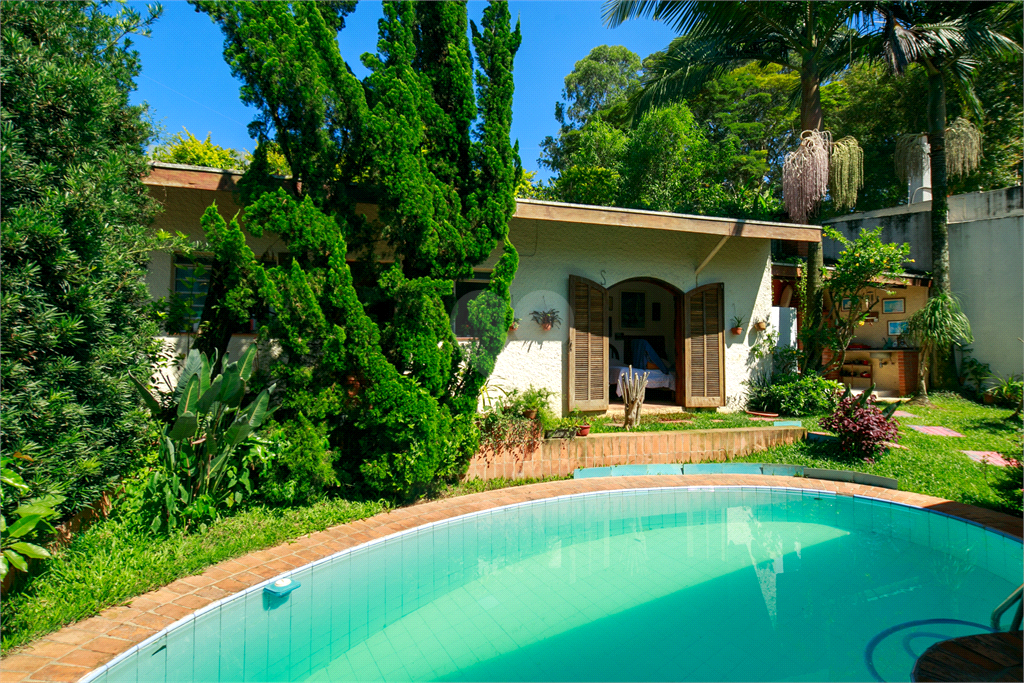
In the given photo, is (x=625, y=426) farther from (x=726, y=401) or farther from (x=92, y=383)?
(x=92, y=383)

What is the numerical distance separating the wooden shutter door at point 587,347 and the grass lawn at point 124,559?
4730mm

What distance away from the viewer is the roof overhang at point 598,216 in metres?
6.47

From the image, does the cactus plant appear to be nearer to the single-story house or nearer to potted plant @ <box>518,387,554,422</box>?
the single-story house

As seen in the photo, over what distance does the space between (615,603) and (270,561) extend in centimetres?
302

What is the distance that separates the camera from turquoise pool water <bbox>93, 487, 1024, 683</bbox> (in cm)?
366

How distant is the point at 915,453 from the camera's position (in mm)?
8031

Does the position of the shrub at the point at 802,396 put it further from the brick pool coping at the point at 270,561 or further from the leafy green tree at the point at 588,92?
the leafy green tree at the point at 588,92

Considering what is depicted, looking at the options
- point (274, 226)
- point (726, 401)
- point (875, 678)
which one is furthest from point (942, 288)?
point (274, 226)

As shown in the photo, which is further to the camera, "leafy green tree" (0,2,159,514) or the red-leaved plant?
the red-leaved plant

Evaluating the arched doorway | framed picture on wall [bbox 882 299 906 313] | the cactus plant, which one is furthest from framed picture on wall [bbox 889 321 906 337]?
the cactus plant

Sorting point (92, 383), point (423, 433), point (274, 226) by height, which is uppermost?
point (274, 226)

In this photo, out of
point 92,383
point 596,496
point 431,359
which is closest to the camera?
point 92,383

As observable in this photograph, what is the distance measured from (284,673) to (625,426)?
21.2ft

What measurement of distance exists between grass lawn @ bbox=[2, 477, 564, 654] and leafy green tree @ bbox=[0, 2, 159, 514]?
0.45 metres
